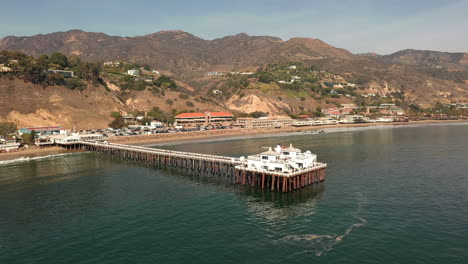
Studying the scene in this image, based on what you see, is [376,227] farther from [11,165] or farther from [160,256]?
[11,165]

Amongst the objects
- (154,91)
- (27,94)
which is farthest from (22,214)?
(154,91)

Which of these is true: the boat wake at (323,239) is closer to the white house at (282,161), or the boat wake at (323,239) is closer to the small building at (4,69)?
the white house at (282,161)

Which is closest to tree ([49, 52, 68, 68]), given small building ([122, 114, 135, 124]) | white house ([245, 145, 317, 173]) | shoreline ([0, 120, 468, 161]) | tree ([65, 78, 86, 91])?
tree ([65, 78, 86, 91])

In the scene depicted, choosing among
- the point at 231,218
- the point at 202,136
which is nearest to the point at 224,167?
the point at 231,218

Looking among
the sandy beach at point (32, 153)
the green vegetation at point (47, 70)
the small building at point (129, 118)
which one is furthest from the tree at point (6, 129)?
the small building at point (129, 118)

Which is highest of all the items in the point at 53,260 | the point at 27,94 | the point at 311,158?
the point at 27,94

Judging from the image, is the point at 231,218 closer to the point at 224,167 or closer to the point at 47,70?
the point at 224,167

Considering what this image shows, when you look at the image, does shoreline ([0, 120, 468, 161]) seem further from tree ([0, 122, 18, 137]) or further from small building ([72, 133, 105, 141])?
tree ([0, 122, 18, 137])
